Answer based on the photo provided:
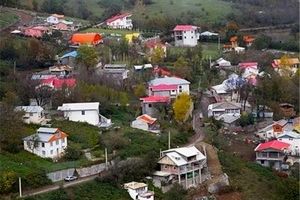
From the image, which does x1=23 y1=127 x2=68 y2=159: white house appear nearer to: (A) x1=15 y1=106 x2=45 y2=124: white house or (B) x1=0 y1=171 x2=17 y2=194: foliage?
(A) x1=15 y1=106 x2=45 y2=124: white house

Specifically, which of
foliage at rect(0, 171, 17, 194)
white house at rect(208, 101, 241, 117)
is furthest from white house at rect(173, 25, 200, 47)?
foliage at rect(0, 171, 17, 194)

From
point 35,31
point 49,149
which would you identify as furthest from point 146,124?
point 35,31

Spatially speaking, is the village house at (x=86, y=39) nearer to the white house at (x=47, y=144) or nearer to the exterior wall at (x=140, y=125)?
the exterior wall at (x=140, y=125)

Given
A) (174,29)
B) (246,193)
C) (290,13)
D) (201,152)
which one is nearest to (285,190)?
(246,193)

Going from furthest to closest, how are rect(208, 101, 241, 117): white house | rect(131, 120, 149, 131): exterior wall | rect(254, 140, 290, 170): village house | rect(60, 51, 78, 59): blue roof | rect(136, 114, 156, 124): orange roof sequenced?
rect(60, 51, 78, 59): blue roof
rect(208, 101, 241, 117): white house
rect(136, 114, 156, 124): orange roof
rect(131, 120, 149, 131): exterior wall
rect(254, 140, 290, 170): village house

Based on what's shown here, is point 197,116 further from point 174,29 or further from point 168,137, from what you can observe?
point 174,29

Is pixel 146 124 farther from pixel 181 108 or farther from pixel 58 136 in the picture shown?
pixel 58 136
